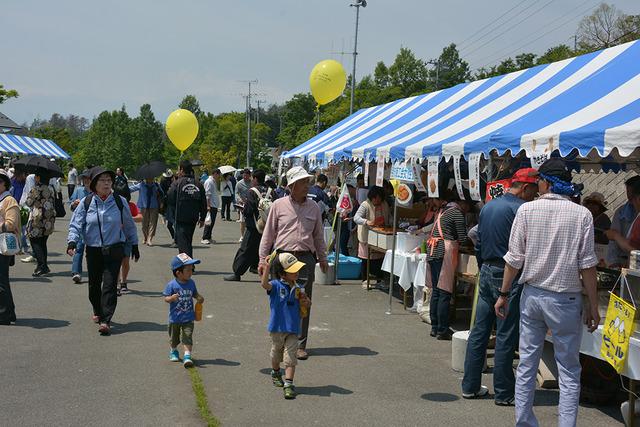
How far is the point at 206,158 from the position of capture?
70.3m

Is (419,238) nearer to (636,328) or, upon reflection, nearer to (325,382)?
(325,382)

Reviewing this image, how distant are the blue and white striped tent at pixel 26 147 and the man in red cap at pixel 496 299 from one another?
26886mm

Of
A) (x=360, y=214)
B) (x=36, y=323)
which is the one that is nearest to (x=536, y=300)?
(x=36, y=323)

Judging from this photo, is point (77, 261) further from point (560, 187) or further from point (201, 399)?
point (560, 187)

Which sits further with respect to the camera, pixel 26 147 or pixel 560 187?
pixel 26 147

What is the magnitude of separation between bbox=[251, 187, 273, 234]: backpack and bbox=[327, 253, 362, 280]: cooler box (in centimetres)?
160

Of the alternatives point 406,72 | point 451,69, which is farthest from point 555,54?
point 451,69

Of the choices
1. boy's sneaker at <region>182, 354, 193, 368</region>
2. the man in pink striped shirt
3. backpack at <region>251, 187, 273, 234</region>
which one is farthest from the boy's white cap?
backpack at <region>251, 187, 273, 234</region>

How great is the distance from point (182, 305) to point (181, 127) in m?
11.3

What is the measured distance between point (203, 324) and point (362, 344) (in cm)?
204

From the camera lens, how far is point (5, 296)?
25.5 ft

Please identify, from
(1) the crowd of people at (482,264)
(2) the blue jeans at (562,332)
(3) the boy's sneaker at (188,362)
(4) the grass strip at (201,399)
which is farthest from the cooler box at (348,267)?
(2) the blue jeans at (562,332)

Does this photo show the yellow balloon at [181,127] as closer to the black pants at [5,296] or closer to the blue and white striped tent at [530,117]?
the blue and white striped tent at [530,117]

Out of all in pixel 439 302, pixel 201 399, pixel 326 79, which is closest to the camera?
pixel 201 399
